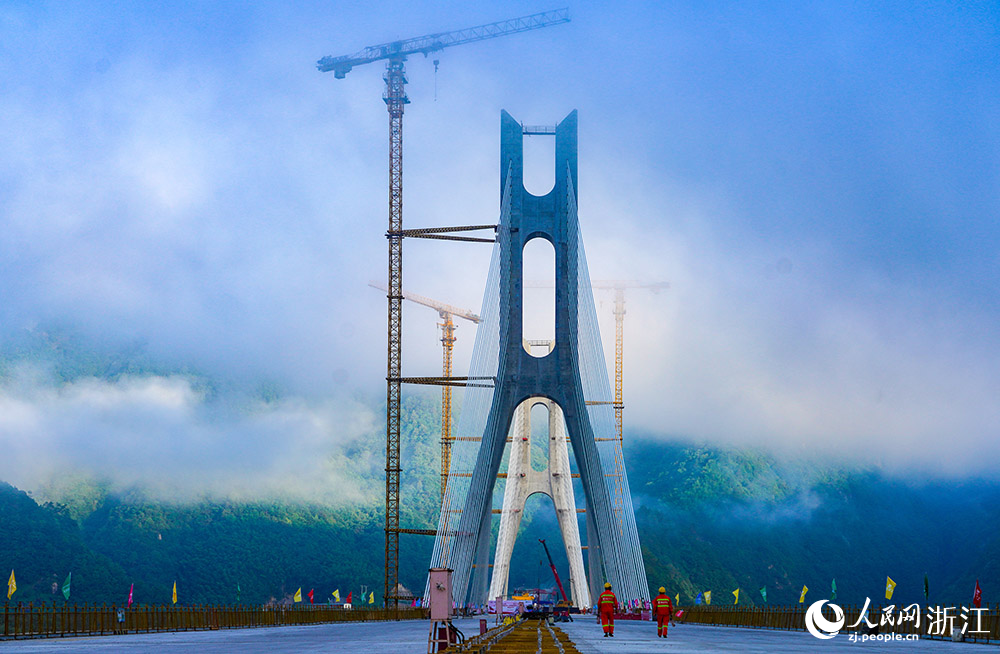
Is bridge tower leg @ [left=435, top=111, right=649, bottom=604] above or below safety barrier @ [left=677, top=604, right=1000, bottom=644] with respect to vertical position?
above

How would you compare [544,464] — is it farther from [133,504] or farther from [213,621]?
[213,621]

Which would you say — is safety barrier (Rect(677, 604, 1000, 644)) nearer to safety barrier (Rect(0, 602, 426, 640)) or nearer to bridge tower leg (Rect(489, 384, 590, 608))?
safety barrier (Rect(0, 602, 426, 640))

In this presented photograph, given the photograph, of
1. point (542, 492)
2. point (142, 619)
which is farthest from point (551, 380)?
point (542, 492)

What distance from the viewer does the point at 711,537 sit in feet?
555

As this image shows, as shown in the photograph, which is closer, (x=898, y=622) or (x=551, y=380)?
(x=898, y=622)

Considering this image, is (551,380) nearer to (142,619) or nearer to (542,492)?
(142,619)

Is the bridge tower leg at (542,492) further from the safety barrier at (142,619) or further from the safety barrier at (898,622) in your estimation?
the safety barrier at (898,622)

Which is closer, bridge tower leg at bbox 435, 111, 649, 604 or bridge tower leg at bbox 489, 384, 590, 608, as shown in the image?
bridge tower leg at bbox 435, 111, 649, 604

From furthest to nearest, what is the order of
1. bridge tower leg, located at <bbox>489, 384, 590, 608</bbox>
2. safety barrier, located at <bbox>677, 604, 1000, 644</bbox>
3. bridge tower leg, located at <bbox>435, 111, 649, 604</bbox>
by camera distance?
bridge tower leg, located at <bbox>489, 384, 590, 608</bbox>
bridge tower leg, located at <bbox>435, 111, 649, 604</bbox>
safety barrier, located at <bbox>677, 604, 1000, 644</bbox>

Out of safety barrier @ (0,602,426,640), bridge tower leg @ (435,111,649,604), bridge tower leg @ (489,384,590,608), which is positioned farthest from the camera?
bridge tower leg @ (489,384,590,608)

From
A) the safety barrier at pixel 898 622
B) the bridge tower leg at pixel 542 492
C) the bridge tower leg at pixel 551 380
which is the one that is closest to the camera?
the safety barrier at pixel 898 622

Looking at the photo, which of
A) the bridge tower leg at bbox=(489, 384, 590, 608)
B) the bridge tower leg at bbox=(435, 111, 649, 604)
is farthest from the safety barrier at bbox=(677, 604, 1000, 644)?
the bridge tower leg at bbox=(489, 384, 590, 608)

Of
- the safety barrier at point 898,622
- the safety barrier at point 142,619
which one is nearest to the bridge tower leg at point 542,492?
the safety barrier at point 142,619

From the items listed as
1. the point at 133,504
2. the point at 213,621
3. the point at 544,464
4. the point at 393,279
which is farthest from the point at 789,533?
the point at 213,621
